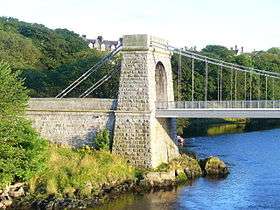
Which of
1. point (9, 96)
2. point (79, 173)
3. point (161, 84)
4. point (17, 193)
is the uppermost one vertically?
point (161, 84)

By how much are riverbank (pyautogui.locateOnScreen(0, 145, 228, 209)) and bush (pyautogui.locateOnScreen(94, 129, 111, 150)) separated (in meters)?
0.56

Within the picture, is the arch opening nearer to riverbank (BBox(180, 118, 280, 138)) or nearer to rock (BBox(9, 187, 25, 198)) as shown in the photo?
rock (BBox(9, 187, 25, 198))

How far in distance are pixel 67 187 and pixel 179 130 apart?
1255 inches

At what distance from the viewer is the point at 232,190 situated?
36.2m

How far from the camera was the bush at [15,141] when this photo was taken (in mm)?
32156

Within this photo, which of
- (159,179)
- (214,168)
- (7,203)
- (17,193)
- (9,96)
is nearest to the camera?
(7,203)

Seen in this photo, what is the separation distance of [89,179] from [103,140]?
14.7ft

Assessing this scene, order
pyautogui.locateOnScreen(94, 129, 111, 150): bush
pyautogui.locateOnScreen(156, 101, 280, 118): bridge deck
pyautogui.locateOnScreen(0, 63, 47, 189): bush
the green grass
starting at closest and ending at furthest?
pyautogui.locateOnScreen(0, 63, 47, 189): bush → the green grass → pyautogui.locateOnScreen(156, 101, 280, 118): bridge deck → pyautogui.locateOnScreen(94, 129, 111, 150): bush

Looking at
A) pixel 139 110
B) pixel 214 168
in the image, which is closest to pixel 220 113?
pixel 139 110

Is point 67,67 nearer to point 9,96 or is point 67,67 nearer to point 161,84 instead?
point 161,84

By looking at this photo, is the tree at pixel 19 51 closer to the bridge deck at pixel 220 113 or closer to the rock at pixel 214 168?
the rock at pixel 214 168

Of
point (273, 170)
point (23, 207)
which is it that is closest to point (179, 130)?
point (273, 170)

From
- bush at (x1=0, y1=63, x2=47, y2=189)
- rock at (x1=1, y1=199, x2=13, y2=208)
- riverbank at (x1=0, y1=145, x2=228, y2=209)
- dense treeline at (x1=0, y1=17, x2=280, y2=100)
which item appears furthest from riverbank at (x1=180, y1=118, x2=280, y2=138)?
rock at (x1=1, y1=199, x2=13, y2=208)

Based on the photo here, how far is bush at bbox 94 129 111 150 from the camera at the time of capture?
3862 cm
